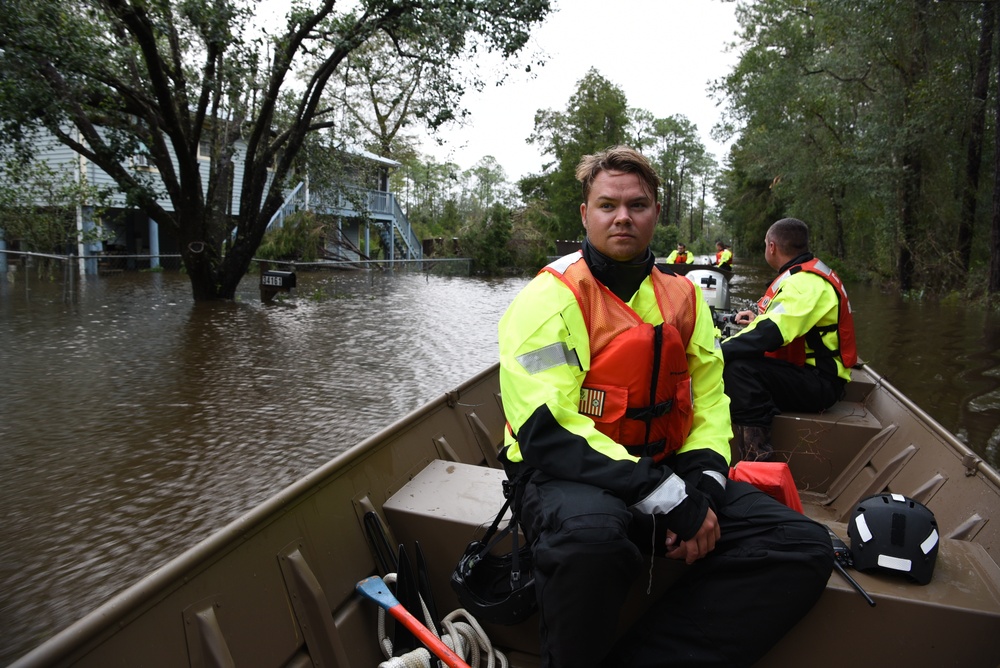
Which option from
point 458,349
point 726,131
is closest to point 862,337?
point 458,349

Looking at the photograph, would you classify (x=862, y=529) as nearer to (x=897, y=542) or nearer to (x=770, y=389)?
(x=897, y=542)

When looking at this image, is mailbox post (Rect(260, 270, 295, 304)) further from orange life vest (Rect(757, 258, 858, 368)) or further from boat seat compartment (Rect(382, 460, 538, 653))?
boat seat compartment (Rect(382, 460, 538, 653))

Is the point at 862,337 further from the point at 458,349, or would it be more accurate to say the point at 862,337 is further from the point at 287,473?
the point at 287,473

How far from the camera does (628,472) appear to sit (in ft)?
7.33

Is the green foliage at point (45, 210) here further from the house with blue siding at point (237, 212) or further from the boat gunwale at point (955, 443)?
the boat gunwale at point (955, 443)

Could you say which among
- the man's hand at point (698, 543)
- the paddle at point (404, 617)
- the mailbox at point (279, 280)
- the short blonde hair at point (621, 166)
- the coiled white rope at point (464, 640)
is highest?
the short blonde hair at point (621, 166)

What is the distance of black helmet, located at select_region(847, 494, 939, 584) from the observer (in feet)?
7.59

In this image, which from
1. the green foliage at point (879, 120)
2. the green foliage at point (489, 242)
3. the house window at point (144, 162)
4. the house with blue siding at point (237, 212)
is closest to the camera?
the house window at point (144, 162)

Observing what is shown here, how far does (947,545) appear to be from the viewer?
262cm

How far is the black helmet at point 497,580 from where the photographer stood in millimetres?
2420

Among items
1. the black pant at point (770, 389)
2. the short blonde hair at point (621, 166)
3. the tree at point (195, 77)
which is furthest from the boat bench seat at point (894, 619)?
the tree at point (195, 77)

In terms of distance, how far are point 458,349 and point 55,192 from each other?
15120 millimetres

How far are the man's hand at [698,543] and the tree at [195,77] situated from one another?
1158 cm

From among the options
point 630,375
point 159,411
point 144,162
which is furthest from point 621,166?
point 144,162
